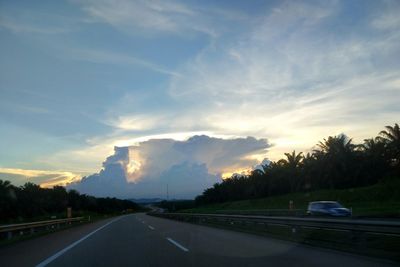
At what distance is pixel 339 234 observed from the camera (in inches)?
739

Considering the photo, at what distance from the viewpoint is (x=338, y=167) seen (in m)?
78.9

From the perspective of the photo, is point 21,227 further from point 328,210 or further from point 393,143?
point 393,143

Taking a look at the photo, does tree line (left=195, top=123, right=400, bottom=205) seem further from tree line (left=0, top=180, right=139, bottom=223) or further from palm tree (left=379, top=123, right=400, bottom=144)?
tree line (left=0, top=180, right=139, bottom=223)

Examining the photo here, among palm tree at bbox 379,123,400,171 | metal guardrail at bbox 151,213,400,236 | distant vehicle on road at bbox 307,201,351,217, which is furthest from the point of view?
palm tree at bbox 379,123,400,171

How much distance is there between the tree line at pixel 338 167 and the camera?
71.2 metres

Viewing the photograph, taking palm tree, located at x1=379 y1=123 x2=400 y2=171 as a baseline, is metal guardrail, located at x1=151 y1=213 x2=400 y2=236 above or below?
below

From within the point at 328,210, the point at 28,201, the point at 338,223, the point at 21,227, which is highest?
the point at 28,201

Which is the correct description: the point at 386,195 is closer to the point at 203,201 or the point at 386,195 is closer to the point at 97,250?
the point at 97,250

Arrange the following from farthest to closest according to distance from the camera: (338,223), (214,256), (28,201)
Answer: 1. (28,201)
2. (338,223)
3. (214,256)

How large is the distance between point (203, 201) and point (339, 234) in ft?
461

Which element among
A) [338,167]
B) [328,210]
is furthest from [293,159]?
[328,210]

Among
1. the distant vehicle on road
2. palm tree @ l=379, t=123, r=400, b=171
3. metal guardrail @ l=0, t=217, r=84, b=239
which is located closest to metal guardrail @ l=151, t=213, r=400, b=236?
the distant vehicle on road

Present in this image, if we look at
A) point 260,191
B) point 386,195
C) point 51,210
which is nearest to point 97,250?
point 386,195

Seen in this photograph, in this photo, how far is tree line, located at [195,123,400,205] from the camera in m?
71.2
